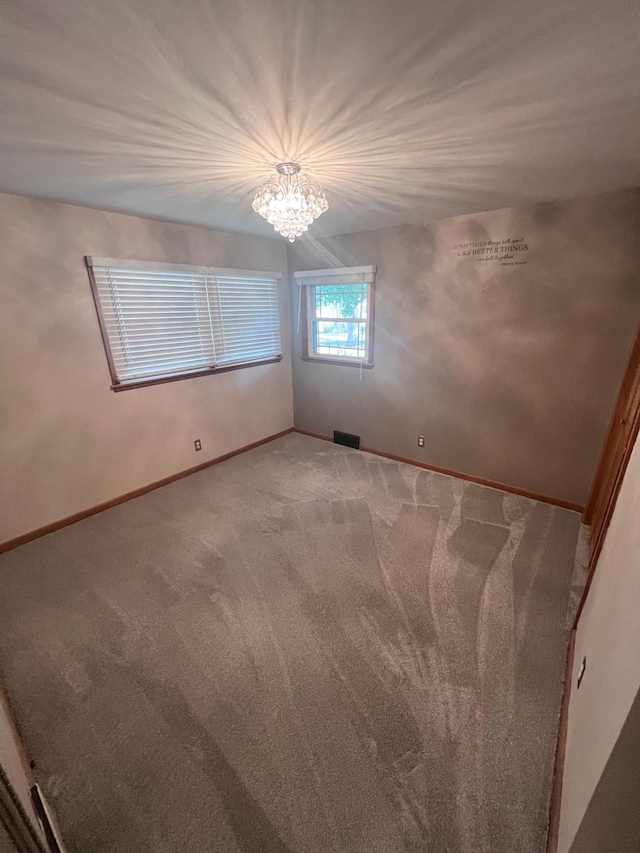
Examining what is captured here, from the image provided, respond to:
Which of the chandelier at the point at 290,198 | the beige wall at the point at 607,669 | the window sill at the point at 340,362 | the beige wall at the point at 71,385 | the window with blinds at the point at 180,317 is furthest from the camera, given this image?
the window sill at the point at 340,362

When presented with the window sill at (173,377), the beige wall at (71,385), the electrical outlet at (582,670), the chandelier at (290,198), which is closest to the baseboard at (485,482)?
the window sill at (173,377)

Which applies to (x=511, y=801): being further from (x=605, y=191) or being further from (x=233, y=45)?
(x=605, y=191)

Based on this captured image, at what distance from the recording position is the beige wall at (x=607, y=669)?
0.80m

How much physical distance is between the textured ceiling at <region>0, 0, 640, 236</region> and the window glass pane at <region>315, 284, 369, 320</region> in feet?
5.14

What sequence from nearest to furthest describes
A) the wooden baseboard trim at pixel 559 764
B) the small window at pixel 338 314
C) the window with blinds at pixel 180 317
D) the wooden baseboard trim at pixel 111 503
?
the wooden baseboard trim at pixel 559 764, the wooden baseboard trim at pixel 111 503, the window with blinds at pixel 180 317, the small window at pixel 338 314

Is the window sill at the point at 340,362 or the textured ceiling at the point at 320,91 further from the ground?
the textured ceiling at the point at 320,91

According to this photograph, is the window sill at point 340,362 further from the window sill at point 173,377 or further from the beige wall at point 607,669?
the beige wall at point 607,669

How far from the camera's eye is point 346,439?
3.98m

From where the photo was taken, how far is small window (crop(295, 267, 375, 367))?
3449 mm

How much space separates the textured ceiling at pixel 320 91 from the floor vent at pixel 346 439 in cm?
250

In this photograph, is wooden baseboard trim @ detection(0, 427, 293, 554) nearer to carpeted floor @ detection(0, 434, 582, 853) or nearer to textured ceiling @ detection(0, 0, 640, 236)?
carpeted floor @ detection(0, 434, 582, 853)

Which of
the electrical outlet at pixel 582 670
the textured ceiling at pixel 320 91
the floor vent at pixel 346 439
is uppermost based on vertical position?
the textured ceiling at pixel 320 91

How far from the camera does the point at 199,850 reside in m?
1.07

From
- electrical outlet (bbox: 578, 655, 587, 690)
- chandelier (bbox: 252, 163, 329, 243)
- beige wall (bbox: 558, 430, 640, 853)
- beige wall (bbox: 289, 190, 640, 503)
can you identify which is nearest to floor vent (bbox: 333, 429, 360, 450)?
beige wall (bbox: 289, 190, 640, 503)
